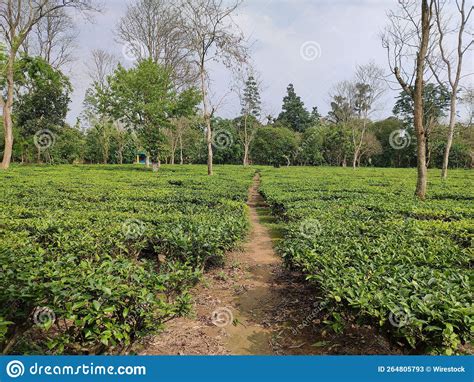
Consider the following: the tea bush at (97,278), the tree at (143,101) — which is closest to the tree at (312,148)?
the tree at (143,101)

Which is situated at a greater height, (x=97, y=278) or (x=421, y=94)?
(x=421, y=94)

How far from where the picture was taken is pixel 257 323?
4.05 metres

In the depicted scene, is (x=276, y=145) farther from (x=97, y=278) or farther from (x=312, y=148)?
(x=97, y=278)

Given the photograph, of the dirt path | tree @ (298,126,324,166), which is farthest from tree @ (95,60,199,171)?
tree @ (298,126,324,166)

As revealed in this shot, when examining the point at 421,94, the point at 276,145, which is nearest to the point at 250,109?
the point at 276,145

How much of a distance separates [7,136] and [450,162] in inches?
1901

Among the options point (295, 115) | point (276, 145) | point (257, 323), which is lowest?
point (257, 323)

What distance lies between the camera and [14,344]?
2.85 meters

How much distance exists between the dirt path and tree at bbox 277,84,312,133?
2190 inches

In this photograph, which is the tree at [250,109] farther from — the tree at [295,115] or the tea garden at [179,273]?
the tea garden at [179,273]

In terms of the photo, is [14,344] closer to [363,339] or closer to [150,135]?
[363,339]

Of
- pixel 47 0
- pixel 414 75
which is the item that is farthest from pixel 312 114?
pixel 414 75

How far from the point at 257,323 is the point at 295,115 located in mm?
59444

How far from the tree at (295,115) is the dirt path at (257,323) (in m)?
55.6
